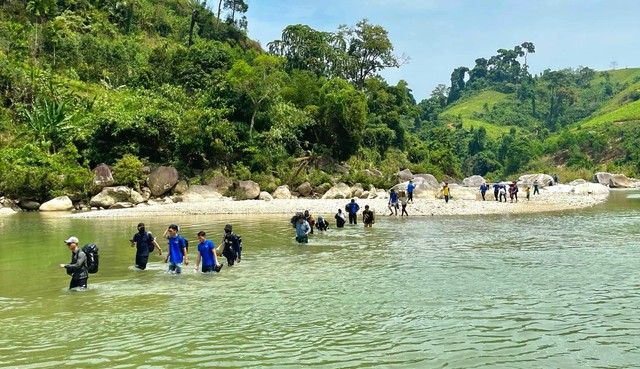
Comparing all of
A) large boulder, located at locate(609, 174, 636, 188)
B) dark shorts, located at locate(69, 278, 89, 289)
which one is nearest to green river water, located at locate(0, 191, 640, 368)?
dark shorts, located at locate(69, 278, 89, 289)

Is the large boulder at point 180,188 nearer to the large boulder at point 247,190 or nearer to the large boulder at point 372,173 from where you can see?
the large boulder at point 247,190

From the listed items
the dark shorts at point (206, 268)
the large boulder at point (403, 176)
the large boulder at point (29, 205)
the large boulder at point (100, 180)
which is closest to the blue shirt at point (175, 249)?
the dark shorts at point (206, 268)

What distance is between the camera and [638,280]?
12297 millimetres

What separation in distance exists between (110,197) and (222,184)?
8.68 m

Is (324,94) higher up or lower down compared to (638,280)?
higher up

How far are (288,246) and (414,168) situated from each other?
166 ft

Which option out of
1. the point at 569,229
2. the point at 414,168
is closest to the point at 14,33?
the point at 414,168

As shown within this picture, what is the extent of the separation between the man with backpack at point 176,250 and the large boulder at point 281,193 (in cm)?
2993

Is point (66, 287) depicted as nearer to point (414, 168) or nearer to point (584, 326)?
point (584, 326)

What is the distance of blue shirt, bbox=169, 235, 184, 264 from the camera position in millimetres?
13609

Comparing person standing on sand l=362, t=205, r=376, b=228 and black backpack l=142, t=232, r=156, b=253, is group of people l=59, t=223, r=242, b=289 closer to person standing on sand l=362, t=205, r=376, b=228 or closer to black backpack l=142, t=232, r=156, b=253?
black backpack l=142, t=232, r=156, b=253

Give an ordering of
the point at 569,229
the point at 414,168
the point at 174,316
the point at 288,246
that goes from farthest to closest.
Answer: the point at 414,168, the point at 569,229, the point at 288,246, the point at 174,316

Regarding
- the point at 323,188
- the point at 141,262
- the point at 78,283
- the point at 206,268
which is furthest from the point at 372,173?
the point at 78,283

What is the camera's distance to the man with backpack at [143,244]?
14211mm
